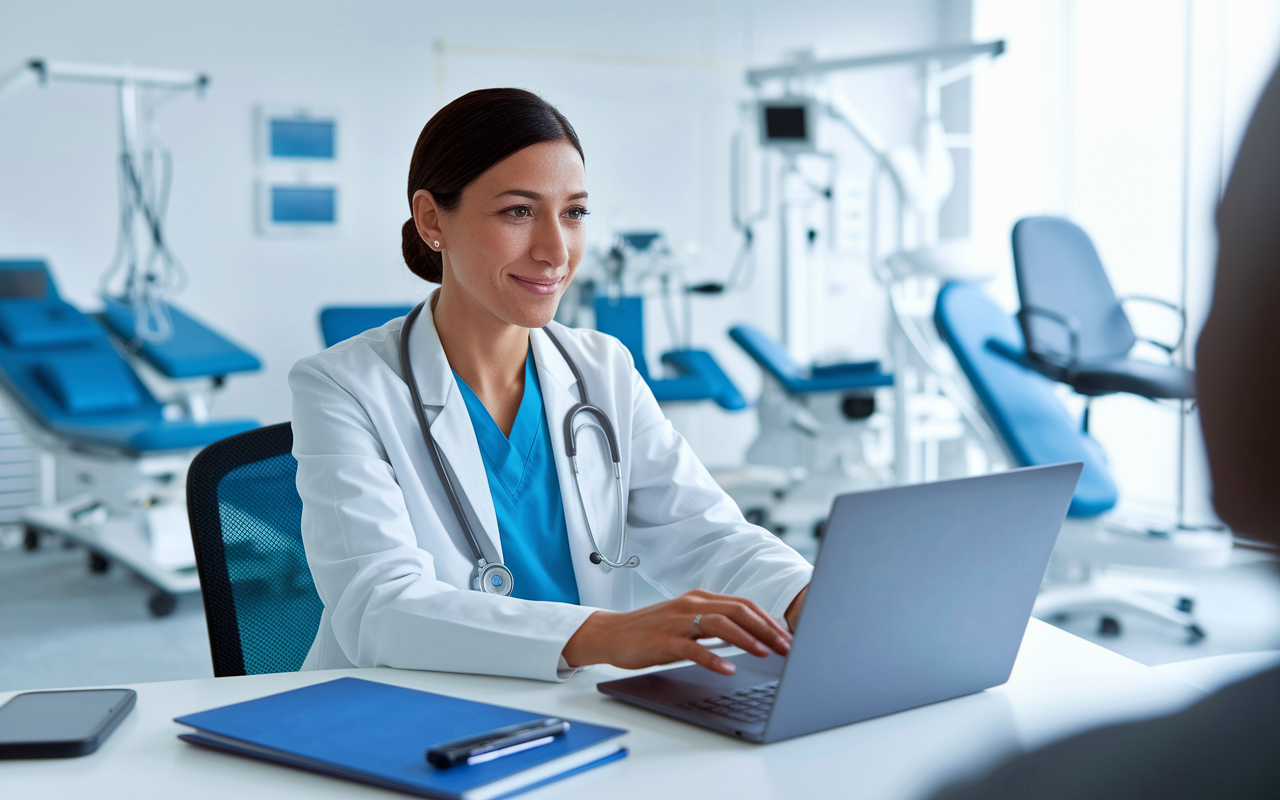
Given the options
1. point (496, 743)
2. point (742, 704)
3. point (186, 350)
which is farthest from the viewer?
point (186, 350)

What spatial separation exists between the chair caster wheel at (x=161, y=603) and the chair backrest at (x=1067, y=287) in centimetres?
259

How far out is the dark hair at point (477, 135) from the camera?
4.18 feet

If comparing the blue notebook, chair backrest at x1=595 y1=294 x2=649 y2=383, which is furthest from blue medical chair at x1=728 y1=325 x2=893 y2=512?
the blue notebook

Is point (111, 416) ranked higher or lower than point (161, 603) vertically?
higher

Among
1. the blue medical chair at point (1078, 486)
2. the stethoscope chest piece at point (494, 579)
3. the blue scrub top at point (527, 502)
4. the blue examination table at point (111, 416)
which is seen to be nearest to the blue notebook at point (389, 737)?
the stethoscope chest piece at point (494, 579)

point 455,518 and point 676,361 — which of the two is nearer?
point 455,518

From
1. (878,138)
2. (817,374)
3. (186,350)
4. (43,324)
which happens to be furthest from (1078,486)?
(43,324)

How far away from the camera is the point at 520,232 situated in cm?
130

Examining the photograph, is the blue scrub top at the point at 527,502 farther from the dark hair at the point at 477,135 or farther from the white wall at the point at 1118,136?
the white wall at the point at 1118,136

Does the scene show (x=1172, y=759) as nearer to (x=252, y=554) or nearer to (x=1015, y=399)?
(x=252, y=554)

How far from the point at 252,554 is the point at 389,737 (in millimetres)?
541

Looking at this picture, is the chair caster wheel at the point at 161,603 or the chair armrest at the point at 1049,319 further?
the chair caster wheel at the point at 161,603

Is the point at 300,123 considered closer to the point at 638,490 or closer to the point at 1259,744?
the point at 638,490

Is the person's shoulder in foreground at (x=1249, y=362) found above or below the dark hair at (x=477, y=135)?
below
